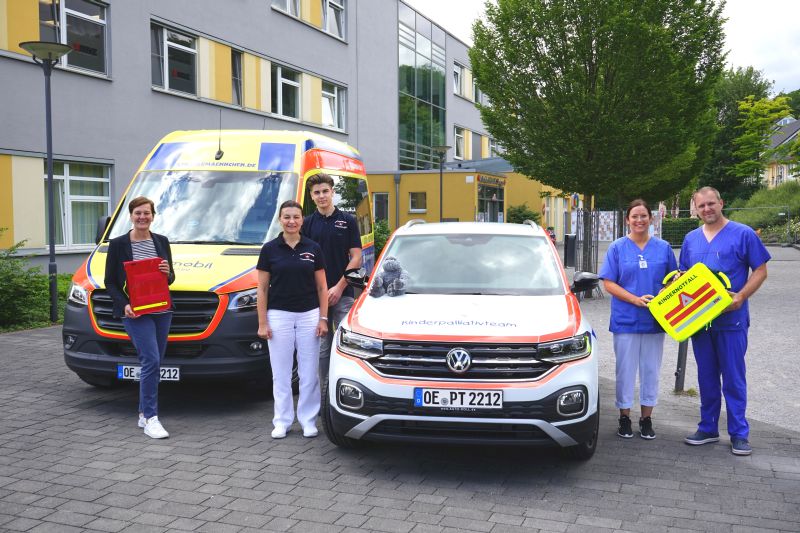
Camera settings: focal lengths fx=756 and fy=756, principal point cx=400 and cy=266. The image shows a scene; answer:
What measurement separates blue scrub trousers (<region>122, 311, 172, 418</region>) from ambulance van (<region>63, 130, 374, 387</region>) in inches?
12.7

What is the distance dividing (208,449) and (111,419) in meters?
1.34

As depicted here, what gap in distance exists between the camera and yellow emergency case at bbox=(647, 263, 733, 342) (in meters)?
5.39

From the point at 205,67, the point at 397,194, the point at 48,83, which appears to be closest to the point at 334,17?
the point at 205,67

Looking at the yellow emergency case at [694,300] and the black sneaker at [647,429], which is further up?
the yellow emergency case at [694,300]

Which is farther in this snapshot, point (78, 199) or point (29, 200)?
point (78, 199)

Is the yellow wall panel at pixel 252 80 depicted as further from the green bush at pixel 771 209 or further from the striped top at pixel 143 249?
the green bush at pixel 771 209

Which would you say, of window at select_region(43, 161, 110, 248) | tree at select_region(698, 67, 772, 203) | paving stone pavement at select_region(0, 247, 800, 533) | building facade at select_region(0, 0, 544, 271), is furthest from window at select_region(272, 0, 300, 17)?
tree at select_region(698, 67, 772, 203)

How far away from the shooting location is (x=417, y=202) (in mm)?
34438

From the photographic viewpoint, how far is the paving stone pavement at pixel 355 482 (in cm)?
424

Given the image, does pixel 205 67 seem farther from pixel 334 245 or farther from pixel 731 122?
pixel 731 122

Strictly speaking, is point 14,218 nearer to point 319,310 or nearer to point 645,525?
point 319,310

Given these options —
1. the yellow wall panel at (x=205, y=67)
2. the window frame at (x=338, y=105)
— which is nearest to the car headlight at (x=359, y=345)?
the yellow wall panel at (x=205, y=67)

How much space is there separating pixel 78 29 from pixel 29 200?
3929 millimetres

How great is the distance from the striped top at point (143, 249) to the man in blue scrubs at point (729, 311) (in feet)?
13.7
